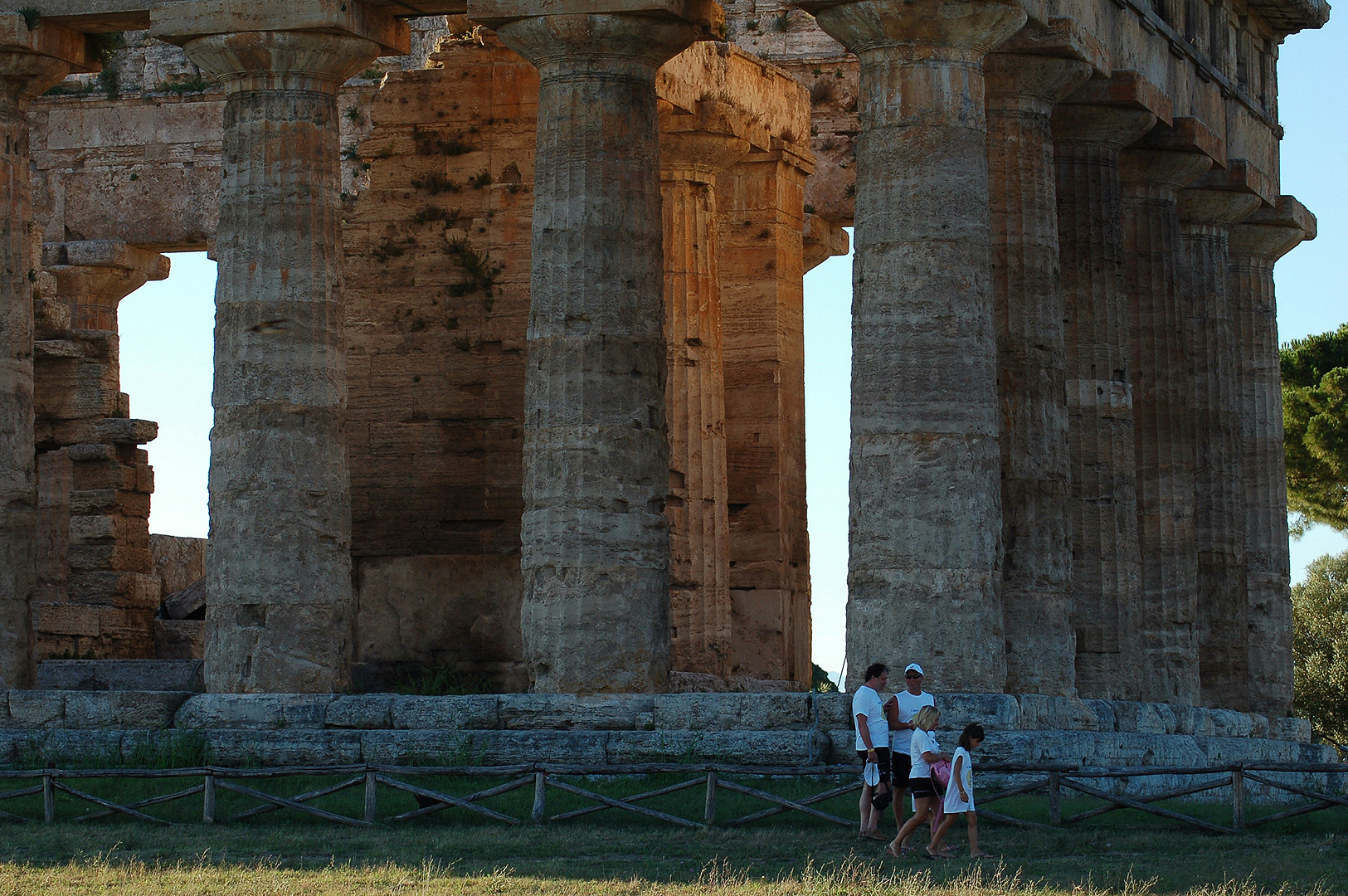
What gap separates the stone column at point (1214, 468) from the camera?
3288 centimetres

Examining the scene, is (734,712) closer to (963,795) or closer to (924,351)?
(924,351)

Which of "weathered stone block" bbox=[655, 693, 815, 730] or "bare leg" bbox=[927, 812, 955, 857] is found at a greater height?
"weathered stone block" bbox=[655, 693, 815, 730]

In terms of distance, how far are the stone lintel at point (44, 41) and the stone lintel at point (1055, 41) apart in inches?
418

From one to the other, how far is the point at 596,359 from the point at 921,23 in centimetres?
477

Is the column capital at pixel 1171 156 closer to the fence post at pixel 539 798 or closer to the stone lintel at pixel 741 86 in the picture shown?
the stone lintel at pixel 741 86

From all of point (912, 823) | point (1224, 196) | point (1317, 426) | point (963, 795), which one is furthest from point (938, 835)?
point (1317, 426)

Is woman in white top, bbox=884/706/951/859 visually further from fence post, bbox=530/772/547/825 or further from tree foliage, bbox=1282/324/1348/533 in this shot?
tree foliage, bbox=1282/324/1348/533

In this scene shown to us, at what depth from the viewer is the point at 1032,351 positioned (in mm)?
26922

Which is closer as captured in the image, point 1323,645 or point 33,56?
point 33,56

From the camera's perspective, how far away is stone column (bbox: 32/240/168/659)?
3506 cm

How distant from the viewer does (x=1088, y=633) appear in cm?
2878

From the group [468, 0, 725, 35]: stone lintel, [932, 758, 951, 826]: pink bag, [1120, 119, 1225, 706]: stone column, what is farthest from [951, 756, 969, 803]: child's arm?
[1120, 119, 1225, 706]: stone column

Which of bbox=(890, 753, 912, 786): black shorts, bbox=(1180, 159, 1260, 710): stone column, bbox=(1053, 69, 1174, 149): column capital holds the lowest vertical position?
bbox=(890, 753, 912, 786): black shorts

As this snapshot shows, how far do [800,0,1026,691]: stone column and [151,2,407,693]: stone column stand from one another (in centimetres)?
563
